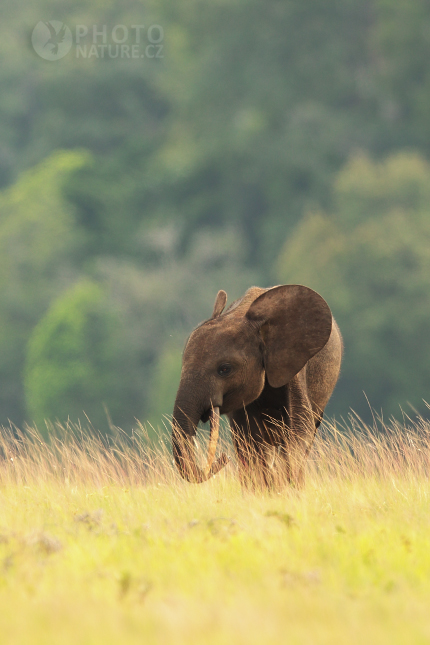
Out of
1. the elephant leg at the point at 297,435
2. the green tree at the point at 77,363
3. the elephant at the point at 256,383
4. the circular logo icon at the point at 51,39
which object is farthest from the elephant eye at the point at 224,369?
the circular logo icon at the point at 51,39

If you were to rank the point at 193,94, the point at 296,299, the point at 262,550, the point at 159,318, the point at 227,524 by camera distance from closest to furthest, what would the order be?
the point at 262,550 → the point at 227,524 → the point at 296,299 → the point at 159,318 → the point at 193,94

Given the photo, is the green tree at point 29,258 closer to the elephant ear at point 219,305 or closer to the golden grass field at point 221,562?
the golden grass field at point 221,562

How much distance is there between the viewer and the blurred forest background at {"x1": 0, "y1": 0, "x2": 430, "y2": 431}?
114 feet

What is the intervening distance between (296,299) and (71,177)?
38548 mm

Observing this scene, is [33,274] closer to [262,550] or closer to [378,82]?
[378,82]

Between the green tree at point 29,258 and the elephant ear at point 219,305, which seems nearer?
the elephant ear at point 219,305

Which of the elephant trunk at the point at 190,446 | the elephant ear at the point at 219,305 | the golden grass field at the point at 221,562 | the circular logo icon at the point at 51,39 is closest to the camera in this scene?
the golden grass field at the point at 221,562

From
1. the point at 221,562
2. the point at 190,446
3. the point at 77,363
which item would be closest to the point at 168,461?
the point at 190,446

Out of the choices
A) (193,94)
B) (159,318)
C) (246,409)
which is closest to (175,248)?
(159,318)

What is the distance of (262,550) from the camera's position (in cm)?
486

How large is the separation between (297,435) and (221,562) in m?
2.76

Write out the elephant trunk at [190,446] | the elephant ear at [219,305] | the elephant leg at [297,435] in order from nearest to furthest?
the elephant trunk at [190,446]
the elephant leg at [297,435]
the elephant ear at [219,305]

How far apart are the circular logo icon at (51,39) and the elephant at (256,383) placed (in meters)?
43.8

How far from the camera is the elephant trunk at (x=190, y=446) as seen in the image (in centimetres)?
648
